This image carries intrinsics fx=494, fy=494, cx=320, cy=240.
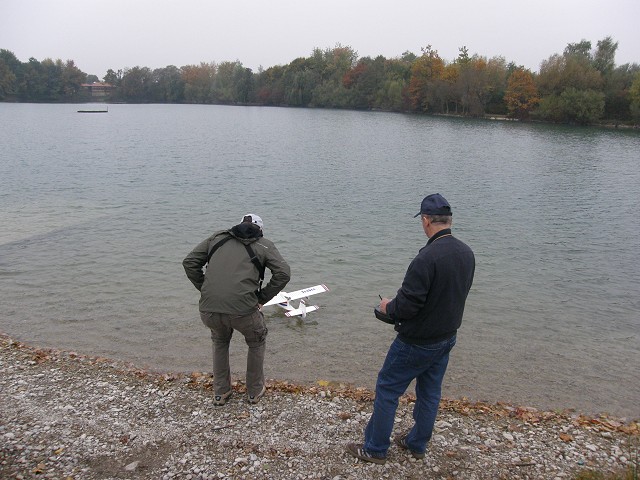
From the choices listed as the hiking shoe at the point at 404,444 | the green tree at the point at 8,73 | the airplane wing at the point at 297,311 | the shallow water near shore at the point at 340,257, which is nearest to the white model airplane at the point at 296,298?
the airplane wing at the point at 297,311

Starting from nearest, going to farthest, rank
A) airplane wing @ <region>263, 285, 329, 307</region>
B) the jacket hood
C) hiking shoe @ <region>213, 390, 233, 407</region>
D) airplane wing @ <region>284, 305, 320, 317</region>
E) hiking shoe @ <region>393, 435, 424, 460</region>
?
hiking shoe @ <region>393, 435, 424, 460</region>
the jacket hood
hiking shoe @ <region>213, 390, 233, 407</region>
airplane wing @ <region>284, 305, 320, 317</region>
airplane wing @ <region>263, 285, 329, 307</region>

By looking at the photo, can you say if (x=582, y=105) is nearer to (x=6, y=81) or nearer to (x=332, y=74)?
(x=332, y=74)

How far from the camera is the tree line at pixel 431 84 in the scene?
10486 cm

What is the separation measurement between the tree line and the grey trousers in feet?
364

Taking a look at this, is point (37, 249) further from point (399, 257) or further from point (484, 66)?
point (484, 66)

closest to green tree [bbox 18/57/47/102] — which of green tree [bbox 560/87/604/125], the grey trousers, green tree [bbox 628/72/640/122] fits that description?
green tree [bbox 560/87/604/125]

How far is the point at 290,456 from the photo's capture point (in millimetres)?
5992

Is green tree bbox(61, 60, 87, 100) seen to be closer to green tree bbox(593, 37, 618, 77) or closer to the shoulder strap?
green tree bbox(593, 37, 618, 77)

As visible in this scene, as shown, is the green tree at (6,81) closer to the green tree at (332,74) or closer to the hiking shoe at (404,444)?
the green tree at (332,74)

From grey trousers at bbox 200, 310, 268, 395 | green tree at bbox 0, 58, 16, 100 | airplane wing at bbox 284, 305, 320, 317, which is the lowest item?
airplane wing at bbox 284, 305, 320, 317

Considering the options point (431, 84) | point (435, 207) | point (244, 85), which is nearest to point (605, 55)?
point (431, 84)

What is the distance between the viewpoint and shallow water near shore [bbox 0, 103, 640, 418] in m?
10.8

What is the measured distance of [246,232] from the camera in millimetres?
6277

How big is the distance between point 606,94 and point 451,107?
38931mm
